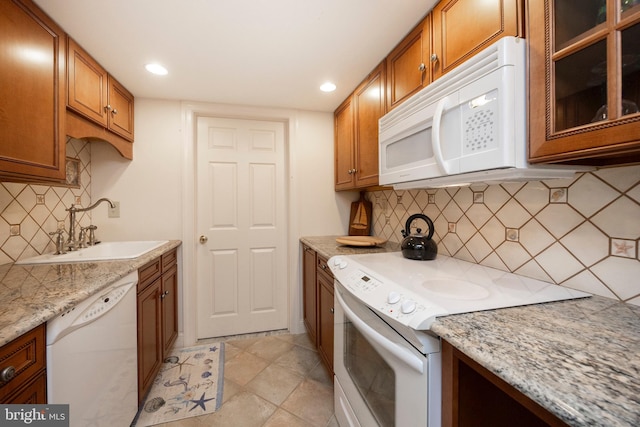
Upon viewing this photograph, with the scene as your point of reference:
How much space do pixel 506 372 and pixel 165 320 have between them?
208cm

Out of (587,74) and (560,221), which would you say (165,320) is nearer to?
(560,221)

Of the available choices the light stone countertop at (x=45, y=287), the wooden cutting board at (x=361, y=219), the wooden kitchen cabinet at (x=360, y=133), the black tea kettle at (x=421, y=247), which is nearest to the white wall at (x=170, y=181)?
the wooden kitchen cabinet at (x=360, y=133)

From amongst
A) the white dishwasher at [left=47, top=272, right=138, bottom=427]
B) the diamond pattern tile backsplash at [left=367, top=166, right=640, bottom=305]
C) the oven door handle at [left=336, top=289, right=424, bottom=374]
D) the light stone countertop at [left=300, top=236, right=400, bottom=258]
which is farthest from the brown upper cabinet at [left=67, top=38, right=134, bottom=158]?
the diamond pattern tile backsplash at [left=367, top=166, right=640, bottom=305]

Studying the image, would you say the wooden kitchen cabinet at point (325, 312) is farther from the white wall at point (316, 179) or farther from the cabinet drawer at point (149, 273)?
the cabinet drawer at point (149, 273)

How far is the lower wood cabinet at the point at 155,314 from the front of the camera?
142 centimetres

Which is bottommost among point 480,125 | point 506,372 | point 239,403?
point 239,403

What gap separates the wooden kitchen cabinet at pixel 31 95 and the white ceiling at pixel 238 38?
13cm

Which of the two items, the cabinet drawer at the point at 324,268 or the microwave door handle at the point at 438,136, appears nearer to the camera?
the microwave door handle at the point at 438,136

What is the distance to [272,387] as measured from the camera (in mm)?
1688

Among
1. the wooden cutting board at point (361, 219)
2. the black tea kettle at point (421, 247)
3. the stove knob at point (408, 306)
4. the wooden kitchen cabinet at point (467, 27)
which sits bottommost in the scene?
the stove knob at point (408, 306)

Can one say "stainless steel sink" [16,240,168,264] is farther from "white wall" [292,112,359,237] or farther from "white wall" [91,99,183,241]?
"white wall" [292,112,359,237]

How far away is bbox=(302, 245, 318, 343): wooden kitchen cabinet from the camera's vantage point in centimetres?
205

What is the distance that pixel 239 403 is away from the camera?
1544mm

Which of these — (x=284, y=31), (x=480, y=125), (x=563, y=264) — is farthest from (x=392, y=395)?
(x=284, y=31)
